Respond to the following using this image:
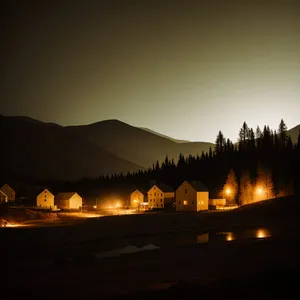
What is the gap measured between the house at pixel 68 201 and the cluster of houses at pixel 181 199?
14389 mm

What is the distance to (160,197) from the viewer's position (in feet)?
340

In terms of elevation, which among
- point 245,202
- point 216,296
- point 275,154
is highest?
point 275,154

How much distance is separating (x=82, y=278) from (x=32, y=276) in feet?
14.2

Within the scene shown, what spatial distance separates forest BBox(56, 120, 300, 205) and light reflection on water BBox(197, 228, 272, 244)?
3008 centimetres

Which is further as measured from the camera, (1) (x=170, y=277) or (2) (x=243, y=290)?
(1) (x=170, y=277)

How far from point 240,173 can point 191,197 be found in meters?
23.3

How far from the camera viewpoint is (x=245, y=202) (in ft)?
307

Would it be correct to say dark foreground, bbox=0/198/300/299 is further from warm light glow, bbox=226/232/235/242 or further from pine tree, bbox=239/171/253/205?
pine tree, bbox=239/171/253/205

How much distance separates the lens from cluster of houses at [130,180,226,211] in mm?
89688

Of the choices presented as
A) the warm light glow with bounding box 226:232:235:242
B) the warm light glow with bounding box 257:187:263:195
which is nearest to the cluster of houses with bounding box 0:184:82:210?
the warm light glow with bounding box 257:187:263:195

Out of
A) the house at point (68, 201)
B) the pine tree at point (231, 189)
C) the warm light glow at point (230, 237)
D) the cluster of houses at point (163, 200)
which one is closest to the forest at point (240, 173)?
the pine tree at point (231, 189)

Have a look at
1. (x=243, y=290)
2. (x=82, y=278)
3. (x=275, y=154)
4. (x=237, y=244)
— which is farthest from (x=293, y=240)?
(x=275, y=154)

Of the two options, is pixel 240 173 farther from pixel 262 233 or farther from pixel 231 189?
pixel 262 233

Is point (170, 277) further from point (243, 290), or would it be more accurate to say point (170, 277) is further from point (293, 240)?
point (293, 240)
